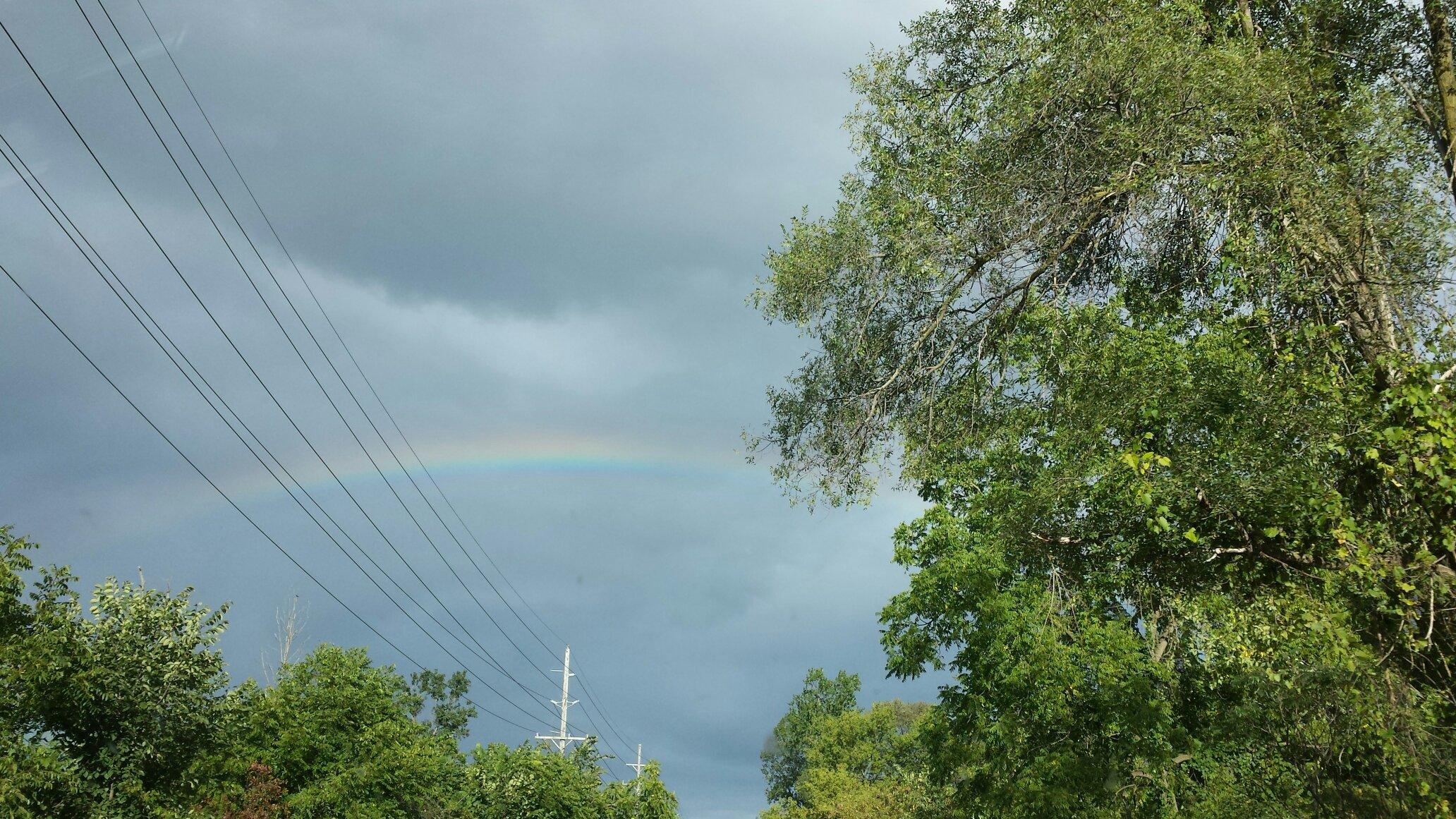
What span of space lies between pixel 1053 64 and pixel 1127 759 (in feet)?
44.5

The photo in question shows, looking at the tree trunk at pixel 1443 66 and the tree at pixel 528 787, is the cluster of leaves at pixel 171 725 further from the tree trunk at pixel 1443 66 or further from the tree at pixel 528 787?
the tree trunk at pixel 1443 66

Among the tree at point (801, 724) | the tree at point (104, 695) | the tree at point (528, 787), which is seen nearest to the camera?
the tree at point (104, 695)

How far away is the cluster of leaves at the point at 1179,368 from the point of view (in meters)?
9.45

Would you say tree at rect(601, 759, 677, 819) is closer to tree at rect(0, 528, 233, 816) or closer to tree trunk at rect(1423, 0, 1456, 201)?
tree at rect(0, 528, 233, 816)

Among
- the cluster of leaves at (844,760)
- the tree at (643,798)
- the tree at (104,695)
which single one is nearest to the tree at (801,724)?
the cluster of leaves at (844,760)

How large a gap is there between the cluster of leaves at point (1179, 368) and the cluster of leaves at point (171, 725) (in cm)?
1324

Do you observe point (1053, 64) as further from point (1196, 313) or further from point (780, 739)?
point (780, 739)

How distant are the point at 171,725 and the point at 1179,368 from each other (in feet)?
65.2

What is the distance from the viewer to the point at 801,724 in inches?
3679

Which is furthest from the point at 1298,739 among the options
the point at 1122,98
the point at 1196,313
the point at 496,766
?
the point at 496,766

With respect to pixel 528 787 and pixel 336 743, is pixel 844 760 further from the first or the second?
pixel 336 743

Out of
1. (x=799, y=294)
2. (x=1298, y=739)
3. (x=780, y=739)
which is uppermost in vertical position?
(x=780, y=739)

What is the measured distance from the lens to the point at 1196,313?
43.4 feet

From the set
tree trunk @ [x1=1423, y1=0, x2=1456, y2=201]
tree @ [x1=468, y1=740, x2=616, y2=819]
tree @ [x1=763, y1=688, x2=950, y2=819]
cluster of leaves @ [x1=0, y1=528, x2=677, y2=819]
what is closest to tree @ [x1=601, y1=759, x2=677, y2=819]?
tree @ [x1=468, y1=740, x2=616, y2=819]
